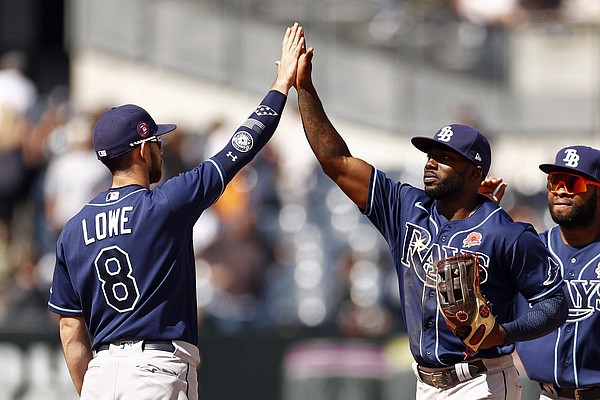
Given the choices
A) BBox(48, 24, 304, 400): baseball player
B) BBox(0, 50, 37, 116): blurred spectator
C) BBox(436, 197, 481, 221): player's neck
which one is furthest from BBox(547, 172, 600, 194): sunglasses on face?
BBox(0, 50, 37, 116): blurred spectator

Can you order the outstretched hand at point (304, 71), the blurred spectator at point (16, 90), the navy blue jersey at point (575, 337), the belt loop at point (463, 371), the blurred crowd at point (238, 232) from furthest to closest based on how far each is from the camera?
the blurred spectator at point (16, 90)
the blurred crowd at point (238, 232)
the outstretched hand at point (304, 71)
the navy blue jersey at point (575, 337)
the belt loop at point (463, 371)

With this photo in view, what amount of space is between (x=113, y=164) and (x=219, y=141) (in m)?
7.87

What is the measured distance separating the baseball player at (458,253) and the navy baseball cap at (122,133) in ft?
4.07

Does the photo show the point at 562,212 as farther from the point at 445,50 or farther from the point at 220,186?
the point at 445,50

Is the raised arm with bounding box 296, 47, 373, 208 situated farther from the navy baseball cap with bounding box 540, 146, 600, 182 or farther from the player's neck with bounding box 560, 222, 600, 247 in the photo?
the player's neck with bounding box 560, 222, 600, 247

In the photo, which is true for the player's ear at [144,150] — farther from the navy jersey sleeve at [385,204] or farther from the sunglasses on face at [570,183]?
the sunglasses on face at [570,183]

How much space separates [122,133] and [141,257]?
24.8 inches

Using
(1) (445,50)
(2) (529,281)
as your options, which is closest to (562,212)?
(2) (529,281)

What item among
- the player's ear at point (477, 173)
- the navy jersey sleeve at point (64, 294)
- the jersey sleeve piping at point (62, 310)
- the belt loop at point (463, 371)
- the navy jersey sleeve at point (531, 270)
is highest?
the player's ear at point (477, 173)

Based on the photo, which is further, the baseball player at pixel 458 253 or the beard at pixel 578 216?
the beard at pixel 578 216

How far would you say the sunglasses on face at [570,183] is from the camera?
22.0ft

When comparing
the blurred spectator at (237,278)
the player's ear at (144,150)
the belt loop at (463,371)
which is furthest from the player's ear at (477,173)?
the blurred spectator at (237,278)

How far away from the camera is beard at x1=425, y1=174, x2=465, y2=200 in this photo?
6348 millimetres

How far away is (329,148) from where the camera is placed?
22.3 ft
